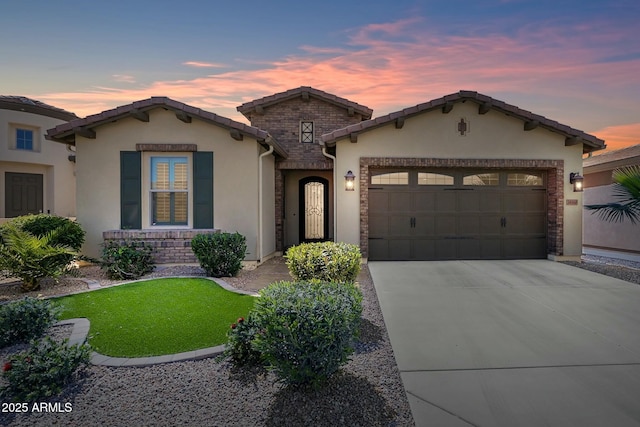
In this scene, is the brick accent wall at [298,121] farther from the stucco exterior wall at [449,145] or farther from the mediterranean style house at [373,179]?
the stucco exterior wall at [449,145]

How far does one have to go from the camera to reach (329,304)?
10.1 ft

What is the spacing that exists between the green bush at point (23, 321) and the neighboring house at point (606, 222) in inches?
584

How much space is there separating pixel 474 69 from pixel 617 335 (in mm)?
8380

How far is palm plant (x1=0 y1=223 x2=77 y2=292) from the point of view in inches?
253

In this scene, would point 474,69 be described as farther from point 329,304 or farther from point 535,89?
point 329,304

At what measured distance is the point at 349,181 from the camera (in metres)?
9.47

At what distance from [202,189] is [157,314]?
4320mm

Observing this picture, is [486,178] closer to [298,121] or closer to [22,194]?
[298,121]

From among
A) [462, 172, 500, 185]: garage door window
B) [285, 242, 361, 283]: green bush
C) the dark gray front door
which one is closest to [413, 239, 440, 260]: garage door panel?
[462, 172, 500, 185]: garage door window

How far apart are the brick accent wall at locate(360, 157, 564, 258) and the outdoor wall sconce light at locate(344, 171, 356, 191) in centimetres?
25

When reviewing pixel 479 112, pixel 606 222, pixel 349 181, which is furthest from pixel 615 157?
pixel 349 181

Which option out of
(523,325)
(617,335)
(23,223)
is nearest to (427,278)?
(523,325)

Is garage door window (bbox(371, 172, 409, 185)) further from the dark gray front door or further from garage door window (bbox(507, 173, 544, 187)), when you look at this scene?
the dark gray front door

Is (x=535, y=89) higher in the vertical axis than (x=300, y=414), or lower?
higher
